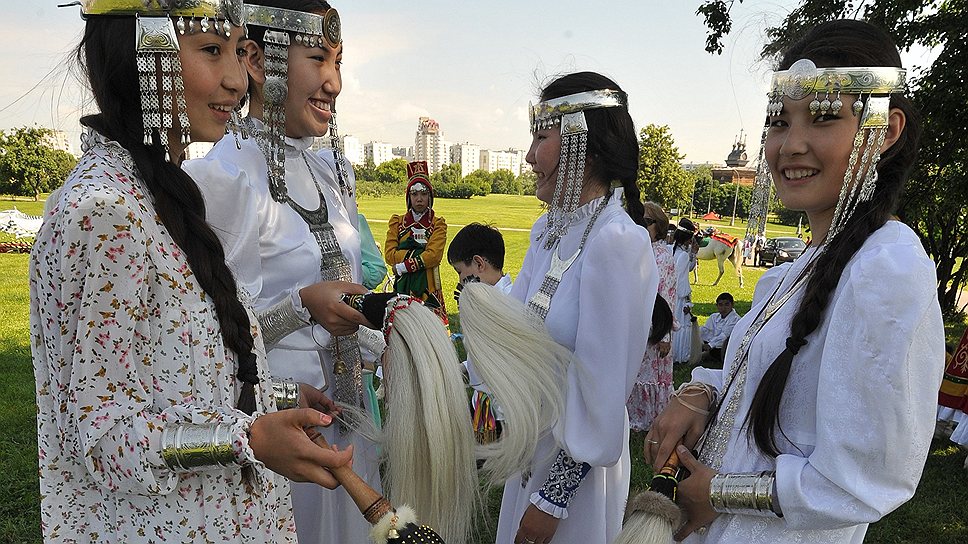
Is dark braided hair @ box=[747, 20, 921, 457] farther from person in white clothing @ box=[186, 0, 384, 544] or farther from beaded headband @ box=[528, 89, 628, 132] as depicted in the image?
person in white clothing @ box=[186, 0, 384, 544]

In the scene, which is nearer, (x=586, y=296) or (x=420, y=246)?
(x=586, y=296)

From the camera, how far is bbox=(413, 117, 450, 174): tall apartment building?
281 ft

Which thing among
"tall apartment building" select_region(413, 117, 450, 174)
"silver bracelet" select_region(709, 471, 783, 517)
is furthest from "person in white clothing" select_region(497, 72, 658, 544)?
"tall apartment building" select_region(413, 117, 450, 174)

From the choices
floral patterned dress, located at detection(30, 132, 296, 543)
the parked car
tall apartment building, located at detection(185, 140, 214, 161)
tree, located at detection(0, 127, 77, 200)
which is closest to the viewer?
floral patterned dress, located at detection(30, 132, 296, 543)

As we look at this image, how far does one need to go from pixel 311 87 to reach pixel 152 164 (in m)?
0.97

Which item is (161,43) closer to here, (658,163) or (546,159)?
(546,159)

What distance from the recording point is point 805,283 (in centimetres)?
163

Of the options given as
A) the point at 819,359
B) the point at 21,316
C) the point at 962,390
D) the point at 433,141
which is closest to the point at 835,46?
the point at 819,359

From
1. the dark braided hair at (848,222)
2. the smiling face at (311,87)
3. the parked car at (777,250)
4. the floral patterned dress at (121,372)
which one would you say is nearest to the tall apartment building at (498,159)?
the parked car at (777,250)

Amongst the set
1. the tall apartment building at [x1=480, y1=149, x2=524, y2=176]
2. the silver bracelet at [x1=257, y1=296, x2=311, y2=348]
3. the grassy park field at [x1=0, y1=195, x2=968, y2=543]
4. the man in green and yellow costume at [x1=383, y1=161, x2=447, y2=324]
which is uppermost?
the tall apartment building at [x1=480, y1=149, x2=524, y2=176]

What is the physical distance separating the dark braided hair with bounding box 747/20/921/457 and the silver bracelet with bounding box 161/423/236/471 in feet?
4.21

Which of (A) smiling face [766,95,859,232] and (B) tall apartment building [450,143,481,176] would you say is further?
(B) tall apartment building [450,143,481,176]

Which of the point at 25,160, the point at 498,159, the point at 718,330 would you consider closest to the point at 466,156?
the point at 498,159

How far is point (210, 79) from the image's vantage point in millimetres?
1531
